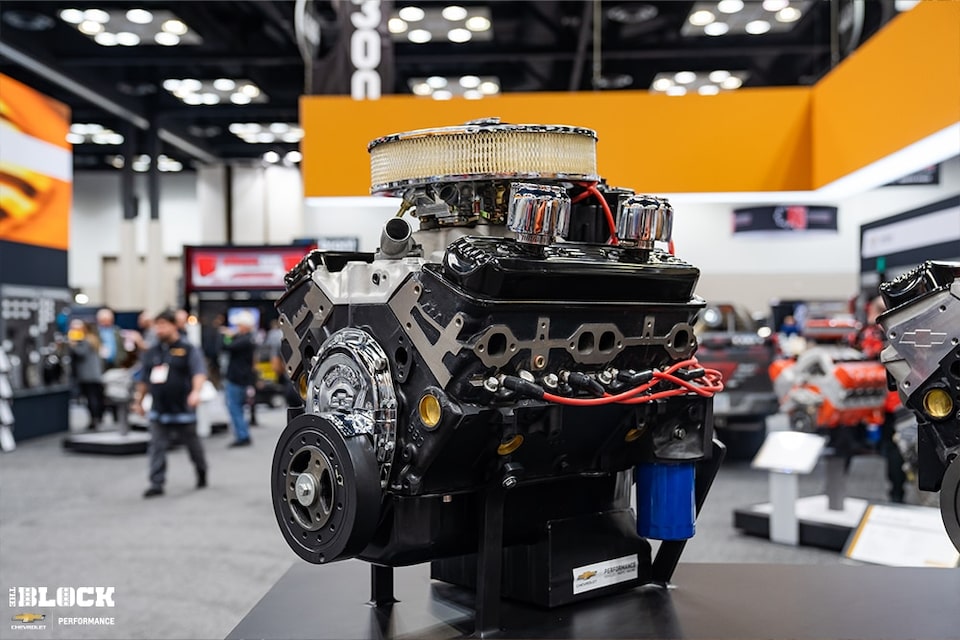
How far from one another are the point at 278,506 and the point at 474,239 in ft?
2.70

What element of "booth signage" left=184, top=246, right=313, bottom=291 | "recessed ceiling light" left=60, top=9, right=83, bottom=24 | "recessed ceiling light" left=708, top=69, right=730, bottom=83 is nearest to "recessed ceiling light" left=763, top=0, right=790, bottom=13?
"recessed ceiling light" left=708, top=69, right=730, bottom=83

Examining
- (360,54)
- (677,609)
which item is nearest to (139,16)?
(360,54)

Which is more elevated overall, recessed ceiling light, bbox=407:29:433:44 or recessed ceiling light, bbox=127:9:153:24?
recessed ceiling light, bbox=127:9:153:24

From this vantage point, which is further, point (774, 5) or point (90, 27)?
point (90, 27)

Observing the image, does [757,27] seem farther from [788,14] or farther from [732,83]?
[732,83]

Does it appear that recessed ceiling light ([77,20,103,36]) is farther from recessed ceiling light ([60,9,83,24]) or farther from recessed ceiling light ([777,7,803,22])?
recessed ceiling light ([777,7,803,22])

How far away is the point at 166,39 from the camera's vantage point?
1381 cm

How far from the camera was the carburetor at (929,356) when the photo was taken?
7.29ft

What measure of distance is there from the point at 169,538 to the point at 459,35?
9.05 metres

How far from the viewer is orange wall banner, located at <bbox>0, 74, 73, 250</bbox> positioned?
9.65 metres

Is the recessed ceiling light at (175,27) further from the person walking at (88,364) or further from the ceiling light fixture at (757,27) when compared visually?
the ceiling light fixture at (757,27)

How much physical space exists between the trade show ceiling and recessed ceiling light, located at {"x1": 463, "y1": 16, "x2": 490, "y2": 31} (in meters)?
0.03

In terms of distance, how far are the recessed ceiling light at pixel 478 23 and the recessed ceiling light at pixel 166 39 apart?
440cm

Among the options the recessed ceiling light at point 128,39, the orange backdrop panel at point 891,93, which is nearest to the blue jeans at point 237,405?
the recessed ceiling light at point 128,39
